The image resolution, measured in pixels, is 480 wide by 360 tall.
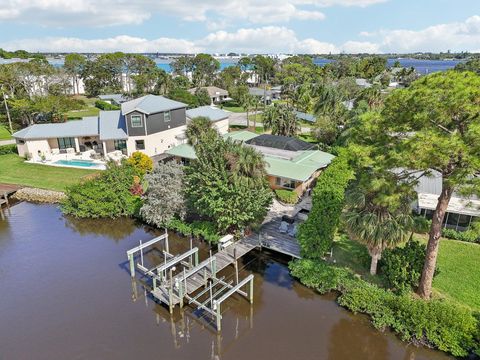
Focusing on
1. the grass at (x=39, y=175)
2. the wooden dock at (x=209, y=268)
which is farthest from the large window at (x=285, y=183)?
→ the grass at (x=39, y=175)

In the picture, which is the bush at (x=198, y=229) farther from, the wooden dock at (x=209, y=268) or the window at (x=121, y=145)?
the window at (x=121, y=145)

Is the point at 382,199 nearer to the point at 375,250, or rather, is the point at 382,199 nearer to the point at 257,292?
the point at 375,250

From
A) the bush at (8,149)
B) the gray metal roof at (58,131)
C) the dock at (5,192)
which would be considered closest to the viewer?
the dock at (5,192)

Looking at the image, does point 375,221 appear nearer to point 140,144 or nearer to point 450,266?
point 450,266

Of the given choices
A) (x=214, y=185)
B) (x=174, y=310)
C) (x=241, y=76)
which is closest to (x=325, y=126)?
(x=214, y=185)

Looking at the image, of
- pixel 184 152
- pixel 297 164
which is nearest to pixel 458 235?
pixel 297 164

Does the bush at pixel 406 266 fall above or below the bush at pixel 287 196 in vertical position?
above
